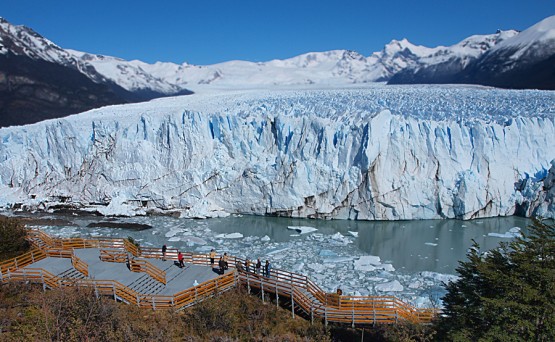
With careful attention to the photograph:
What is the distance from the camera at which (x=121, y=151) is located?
726 inches

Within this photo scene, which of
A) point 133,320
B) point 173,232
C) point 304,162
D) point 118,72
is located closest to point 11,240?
point 133,320

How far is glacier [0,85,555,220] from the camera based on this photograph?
1623 centimetres

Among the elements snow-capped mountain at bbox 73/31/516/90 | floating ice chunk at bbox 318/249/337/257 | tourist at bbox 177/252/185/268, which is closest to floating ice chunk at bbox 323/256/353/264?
floating ice chunk at bbox 318/249/337/257

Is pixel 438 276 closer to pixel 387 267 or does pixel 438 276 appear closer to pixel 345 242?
pixel 387 267

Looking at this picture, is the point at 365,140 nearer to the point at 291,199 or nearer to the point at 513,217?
the point at 291,199

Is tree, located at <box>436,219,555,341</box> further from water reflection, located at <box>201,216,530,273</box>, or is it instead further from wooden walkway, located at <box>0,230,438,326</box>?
water reflection, located at <box>201,216,530,273</box>

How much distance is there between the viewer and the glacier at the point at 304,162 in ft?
53.3

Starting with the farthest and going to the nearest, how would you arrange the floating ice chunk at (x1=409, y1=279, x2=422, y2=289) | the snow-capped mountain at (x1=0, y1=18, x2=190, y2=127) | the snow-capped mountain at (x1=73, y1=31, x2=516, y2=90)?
1. the snow-capped mountain at (x1=73, y1=31, x2=516, y2=90)
2. the snow-capped mountain at (x1=0, y1=18, x2=190, y2=127)
3. the floating ice chunk at (x1=409, y1=279, x2=422, y2=289)

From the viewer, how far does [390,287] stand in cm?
983

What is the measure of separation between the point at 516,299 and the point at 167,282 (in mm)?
5709

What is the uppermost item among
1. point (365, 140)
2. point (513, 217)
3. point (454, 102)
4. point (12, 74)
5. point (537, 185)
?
point (12, 74)

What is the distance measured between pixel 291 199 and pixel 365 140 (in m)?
3.41

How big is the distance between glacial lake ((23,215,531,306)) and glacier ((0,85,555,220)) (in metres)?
0.76

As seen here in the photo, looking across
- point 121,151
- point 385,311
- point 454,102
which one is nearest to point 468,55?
point 454,102
